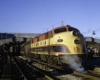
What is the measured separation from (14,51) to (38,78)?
4519cm

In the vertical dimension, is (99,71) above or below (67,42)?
below

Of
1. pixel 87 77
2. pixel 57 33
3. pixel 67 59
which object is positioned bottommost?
pixel 87 77

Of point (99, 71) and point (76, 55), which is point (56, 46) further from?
point (99, 71)

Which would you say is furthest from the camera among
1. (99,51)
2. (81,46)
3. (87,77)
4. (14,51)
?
(14,51)

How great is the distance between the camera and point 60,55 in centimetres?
1681

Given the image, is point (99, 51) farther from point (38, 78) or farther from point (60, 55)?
point (38, 78)

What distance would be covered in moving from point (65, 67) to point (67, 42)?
7.34ft

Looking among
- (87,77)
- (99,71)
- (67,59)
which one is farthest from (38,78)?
(99,71)

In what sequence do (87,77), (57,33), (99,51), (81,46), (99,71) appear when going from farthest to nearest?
(99,51) < (57,33) < (81,46) < (99,71) < (87,77)

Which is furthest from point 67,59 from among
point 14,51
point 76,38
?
point 14,51

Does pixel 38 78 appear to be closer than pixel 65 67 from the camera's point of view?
Yes

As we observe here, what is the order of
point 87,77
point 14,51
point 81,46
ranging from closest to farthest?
point 87,77 < point 81,46 < point 14,51

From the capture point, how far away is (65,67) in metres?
17.4

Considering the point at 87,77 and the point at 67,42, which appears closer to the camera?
the point at 87,77
